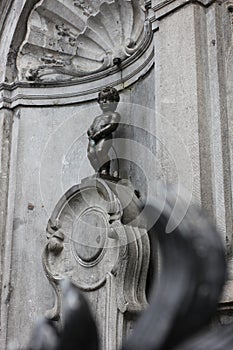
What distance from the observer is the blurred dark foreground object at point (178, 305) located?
546 mm

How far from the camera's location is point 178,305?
1.81ft

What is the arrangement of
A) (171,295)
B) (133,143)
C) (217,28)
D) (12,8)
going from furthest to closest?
(12,8)
(133,143)
(217,28)
(171,295)

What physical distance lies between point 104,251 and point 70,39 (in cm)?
181

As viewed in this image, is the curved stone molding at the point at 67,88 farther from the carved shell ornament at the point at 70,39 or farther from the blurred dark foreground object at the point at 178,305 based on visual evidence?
the blurred dark foreground object at the point at 178,305

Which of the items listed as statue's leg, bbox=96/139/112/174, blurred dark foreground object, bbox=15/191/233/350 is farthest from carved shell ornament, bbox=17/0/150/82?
blurred dark foreground object, bbox=15/191/233/350

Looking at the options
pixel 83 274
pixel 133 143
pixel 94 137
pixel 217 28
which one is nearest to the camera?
pixel 217 28

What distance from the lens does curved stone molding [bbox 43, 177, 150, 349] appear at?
107 inches

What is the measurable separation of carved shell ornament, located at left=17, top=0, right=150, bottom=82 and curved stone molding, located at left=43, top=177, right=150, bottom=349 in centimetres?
115

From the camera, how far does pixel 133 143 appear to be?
3469 mm

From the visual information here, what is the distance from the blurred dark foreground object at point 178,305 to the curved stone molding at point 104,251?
6.22 feet

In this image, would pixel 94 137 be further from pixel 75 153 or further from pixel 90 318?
pixel 90 318

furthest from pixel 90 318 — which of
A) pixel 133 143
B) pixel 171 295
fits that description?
pixel 133 143

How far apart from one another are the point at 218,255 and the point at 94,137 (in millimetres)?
2687

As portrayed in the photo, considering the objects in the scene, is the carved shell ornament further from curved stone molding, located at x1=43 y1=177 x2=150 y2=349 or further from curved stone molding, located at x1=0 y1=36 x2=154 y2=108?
curved stone molding, located at x1=43 y1=177 x2=150 y2=349
